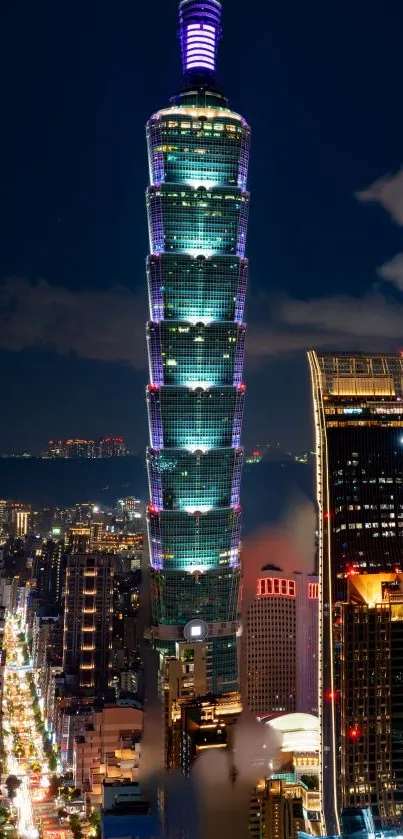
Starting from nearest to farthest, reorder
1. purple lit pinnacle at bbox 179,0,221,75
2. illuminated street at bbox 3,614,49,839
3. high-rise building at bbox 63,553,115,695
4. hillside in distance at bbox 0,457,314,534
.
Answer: illuminated street at bbox 3,614,49,839, purple lit pinnacle at bbox 179,0,221,75, hillside in distance at bbox 0,457,314,534, high-rise building at bbox 63,553,115,695

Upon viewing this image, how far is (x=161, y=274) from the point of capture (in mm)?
12898

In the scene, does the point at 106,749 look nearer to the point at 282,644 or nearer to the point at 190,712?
the point at 190,712

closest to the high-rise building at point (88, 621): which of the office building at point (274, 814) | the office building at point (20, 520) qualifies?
the office building at point (20, 520)

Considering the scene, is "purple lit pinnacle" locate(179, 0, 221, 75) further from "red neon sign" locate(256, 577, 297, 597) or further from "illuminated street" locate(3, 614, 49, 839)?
"illuminated street" locate(3, 614, 49, 839)

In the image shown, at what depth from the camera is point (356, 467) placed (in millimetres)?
9492

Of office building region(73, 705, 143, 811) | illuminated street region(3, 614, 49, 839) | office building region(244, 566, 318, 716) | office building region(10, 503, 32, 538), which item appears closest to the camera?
illuminated street region(3, 614, 49, 839)

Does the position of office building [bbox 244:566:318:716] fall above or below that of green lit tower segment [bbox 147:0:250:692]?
below

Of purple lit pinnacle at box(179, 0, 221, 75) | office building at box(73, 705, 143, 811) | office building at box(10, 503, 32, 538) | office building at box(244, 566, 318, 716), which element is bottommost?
office building at box(73, 705, 143, 811)

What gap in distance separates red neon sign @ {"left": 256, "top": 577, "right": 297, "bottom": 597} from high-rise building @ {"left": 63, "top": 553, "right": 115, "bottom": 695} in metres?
2.59

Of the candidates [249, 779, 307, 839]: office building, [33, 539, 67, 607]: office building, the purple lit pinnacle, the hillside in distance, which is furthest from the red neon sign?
the purple lit pinnacle

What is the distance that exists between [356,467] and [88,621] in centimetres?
663

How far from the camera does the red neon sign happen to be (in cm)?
1327

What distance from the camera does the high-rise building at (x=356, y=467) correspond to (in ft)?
30.2

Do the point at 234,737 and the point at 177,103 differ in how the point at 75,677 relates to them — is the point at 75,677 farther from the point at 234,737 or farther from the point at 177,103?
the point at 177,103
